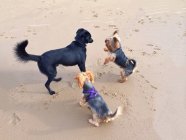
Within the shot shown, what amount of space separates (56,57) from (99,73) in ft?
2.59

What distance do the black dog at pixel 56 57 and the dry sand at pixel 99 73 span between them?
1.09 ft

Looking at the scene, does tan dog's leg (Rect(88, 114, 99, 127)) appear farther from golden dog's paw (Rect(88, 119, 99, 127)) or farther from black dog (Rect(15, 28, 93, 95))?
black dog (Rect(15, 28, 93, 95))

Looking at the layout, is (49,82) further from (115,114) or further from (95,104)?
(115,114)

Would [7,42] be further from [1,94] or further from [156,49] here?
[156,49]

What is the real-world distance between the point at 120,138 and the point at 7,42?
2.51 metres

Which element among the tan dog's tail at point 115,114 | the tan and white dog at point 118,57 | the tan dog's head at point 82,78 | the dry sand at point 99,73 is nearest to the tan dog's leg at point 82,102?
the dry sand at point 99,73

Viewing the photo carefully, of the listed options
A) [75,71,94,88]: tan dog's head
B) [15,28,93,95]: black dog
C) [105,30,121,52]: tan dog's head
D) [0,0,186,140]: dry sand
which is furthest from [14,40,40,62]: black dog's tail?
[105,30,121,52]: tan dog's head

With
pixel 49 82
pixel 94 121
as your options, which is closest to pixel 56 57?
pixel 49 82

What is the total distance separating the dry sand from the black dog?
33 centimetres

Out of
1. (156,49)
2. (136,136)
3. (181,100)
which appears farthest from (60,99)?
(156,49)

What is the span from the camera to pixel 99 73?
482 cm

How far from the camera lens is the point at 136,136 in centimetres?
387

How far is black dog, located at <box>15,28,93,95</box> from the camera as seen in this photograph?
13.8 feet

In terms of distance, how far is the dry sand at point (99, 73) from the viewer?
156 inches
